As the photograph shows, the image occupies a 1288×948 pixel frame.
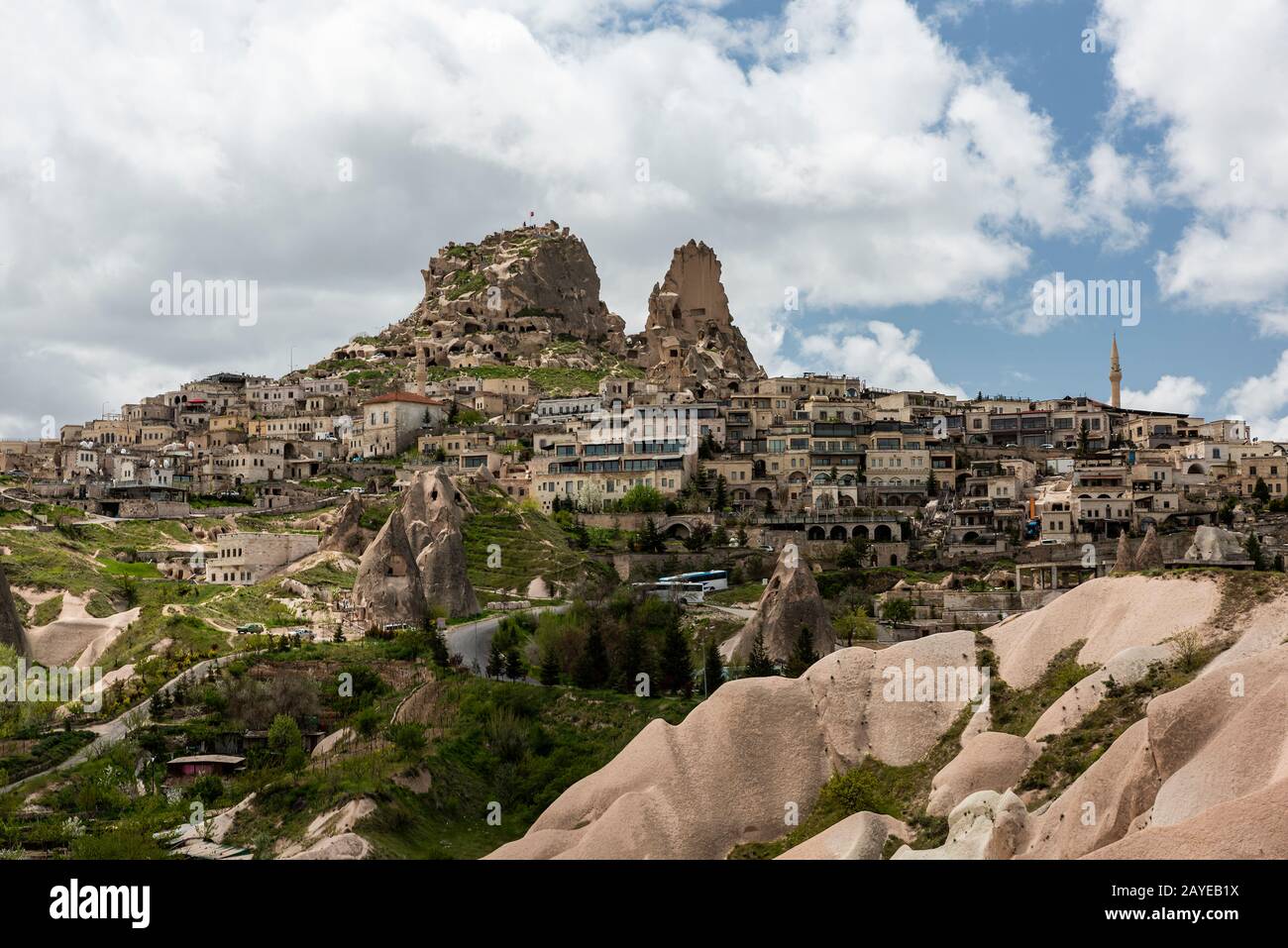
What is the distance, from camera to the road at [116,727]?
172 ft

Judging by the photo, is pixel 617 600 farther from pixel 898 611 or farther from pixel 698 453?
pixel 698 453

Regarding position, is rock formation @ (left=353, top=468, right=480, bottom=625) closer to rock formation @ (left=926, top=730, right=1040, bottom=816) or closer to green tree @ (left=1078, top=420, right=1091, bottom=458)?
rock formation @ (left=926, top=730, right=1040, bottom=816)

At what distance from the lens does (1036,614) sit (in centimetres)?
5203

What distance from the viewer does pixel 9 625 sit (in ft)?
216

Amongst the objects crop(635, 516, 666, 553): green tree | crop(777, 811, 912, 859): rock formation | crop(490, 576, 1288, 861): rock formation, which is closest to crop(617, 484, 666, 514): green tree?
crop(635, 516, 666, 553): green tree

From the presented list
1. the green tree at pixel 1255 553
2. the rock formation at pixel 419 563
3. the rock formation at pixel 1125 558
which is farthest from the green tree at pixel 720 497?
the green tree at pixel 1255 553

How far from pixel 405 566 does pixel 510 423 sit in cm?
4992

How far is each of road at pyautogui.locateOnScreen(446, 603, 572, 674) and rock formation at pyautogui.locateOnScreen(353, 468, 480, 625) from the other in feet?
5.28

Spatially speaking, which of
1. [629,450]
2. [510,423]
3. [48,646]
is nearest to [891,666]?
[48,646]

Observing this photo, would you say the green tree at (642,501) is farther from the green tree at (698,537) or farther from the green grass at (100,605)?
the green grass at (100,605)

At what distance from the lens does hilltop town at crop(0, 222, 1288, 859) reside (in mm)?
44969

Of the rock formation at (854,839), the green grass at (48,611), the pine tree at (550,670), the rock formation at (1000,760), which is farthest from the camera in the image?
the green grass at (48,611)

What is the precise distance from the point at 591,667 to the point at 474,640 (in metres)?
7.51

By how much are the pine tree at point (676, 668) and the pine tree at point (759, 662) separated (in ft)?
7.69
